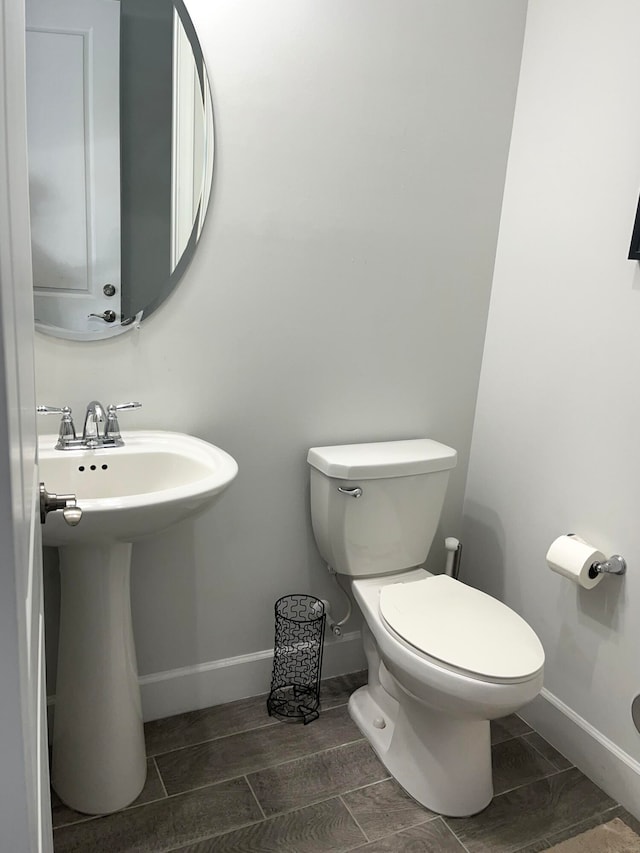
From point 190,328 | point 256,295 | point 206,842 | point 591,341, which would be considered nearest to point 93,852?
point 206,842

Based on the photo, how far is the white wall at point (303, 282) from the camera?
5.55ft

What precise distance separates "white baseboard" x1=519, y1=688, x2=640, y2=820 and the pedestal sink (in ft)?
3.80

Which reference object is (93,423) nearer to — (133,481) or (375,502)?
(133,481)

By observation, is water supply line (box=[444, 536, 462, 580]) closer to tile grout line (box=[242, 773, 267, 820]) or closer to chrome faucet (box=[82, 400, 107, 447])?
tile grout line (box=[242, 773, 267, 820])

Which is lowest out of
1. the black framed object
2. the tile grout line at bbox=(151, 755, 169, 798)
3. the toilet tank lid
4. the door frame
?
the tile grout line at bbox=(151, 755, 169, 798)

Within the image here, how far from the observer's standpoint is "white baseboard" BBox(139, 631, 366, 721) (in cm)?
191

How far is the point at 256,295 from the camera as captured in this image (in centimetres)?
180

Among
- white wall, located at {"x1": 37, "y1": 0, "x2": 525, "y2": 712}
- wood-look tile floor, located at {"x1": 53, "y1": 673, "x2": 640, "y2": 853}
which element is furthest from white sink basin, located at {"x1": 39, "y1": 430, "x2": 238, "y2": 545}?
wood-look tile floor, located at {"x1": 53, "y1": 673, "x2": 640, "y2": 853}

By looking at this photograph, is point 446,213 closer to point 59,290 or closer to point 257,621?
point 59,290

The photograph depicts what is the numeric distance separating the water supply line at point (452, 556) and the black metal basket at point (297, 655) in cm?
43

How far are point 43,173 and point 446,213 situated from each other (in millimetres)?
1123

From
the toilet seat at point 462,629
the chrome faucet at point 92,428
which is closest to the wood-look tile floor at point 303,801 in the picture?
the toilet seat at point 462,629

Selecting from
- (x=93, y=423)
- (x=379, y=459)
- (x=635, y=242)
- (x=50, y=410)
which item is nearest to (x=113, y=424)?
(x=93, y=423)

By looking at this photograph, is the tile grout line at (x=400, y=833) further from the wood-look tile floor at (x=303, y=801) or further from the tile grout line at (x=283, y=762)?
the tile grout line at (x=283, y=762)
